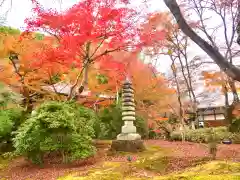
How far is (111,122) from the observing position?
13930mm

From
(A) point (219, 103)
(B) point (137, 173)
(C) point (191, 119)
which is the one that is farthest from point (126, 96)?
(A) point (219, 103)

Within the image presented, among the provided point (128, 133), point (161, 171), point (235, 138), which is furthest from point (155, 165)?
point (235, 138)

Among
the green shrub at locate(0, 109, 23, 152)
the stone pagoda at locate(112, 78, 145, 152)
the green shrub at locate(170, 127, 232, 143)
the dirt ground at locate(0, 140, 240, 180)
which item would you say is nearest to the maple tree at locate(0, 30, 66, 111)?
the green shrub at locate(0, 109, 23, 152)

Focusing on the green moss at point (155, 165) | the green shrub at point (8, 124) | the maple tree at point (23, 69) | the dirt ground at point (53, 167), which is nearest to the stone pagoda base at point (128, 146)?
the dirt ground at point (53, 167)

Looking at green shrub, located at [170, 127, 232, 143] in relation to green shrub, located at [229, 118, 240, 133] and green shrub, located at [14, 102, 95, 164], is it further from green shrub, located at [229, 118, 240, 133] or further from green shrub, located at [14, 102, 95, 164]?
green shrub, located at [14, 102, 95, 164]

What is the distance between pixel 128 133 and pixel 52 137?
3.29 metres

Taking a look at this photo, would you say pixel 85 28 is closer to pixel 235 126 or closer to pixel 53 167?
pixel 53 167

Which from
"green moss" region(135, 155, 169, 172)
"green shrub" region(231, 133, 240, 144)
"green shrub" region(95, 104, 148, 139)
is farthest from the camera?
"green shrub" region(231, 133, 240, 144)

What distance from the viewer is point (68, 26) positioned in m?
11.2

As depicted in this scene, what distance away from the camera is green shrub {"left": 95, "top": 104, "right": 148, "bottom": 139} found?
13828 millimetres

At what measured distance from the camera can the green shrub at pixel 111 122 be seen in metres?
13.8

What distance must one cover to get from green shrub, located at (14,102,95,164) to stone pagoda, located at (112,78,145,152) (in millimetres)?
1755

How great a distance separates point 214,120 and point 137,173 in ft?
69.1

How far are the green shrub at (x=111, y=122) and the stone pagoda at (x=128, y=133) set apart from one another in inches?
106
